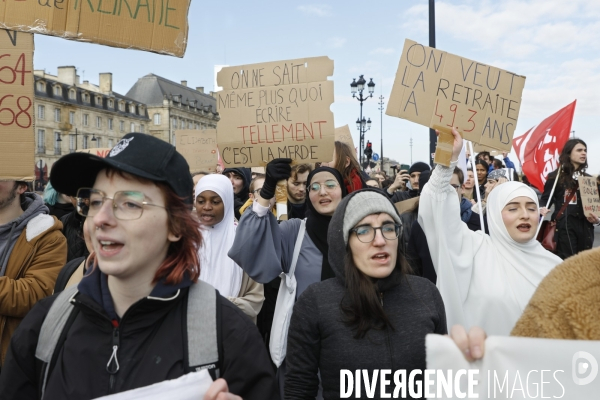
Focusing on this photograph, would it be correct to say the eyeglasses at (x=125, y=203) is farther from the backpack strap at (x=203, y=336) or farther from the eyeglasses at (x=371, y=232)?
the eyeglasses at (x=371, y=232)

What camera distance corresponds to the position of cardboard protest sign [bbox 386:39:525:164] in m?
4.33

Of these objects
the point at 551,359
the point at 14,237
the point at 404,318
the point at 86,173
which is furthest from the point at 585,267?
the point at 14,237

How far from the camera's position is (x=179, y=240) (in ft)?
6.33

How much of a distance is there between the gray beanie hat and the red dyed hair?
3.10 ft

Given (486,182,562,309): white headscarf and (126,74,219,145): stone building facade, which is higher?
(126,74,219,145): stone building facade

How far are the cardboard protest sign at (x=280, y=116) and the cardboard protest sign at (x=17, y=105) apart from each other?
1749 mm

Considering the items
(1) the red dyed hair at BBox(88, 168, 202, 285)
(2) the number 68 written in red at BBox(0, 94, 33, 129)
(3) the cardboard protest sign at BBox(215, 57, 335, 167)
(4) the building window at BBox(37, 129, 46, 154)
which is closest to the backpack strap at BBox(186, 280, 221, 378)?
(1) the red dyed hair at BBox(88, 168, 202, 285)

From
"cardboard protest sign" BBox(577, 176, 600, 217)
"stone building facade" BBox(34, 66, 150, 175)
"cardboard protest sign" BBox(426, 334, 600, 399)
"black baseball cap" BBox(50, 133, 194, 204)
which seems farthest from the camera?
"stone building facade" BBox(34, 66, 150, 175)

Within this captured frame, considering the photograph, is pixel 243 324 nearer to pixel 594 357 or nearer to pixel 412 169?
pixel 594 357

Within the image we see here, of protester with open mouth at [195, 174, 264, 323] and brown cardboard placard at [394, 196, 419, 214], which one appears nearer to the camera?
protester with open mouth at [195, 174, 264, 323]

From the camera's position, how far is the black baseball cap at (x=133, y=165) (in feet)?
5.70

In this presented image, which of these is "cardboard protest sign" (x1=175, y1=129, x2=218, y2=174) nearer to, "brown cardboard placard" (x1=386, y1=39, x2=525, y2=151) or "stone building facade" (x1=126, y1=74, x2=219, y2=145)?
"brown cardboard placard" (x1=386, y1=39, x2=525, y2=151)

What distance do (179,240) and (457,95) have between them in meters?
3.11

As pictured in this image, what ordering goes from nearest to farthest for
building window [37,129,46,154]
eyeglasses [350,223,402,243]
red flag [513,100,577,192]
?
eyeglasses [350,223,402,243] < red flag [513,100,577,192] < building window [37,129,46,154]
